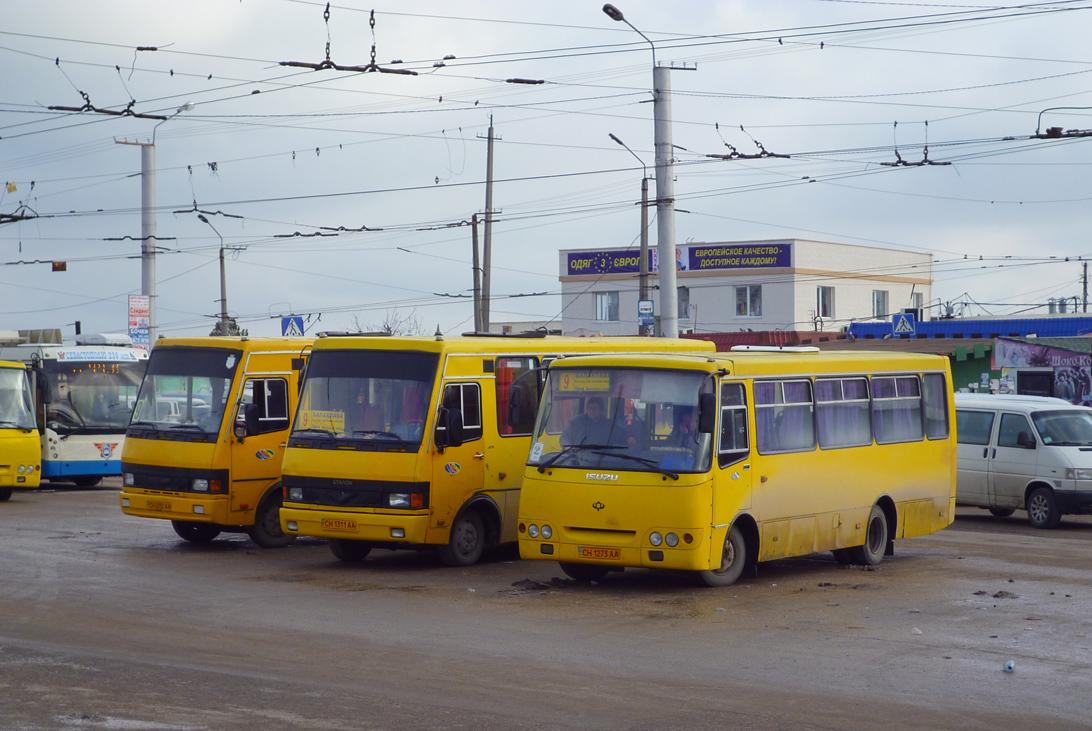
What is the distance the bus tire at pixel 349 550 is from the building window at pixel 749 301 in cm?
5526

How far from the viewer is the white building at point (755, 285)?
68562mm

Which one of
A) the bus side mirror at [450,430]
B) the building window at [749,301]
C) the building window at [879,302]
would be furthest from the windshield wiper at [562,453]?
the building window at [879,302]

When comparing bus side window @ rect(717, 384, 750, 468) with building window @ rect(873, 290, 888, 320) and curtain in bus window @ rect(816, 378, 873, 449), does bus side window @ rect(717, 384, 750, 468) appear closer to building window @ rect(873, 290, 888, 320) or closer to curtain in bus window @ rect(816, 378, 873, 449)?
curtain in bus window @ rect(816, 378, 873, 449)

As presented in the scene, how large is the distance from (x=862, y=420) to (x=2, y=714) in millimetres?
10856

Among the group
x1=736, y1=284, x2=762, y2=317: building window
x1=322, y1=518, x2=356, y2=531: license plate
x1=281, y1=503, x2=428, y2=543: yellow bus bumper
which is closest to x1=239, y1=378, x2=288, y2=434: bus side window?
x1=281, y1=503, x2=428, y2=543: yellow bus bumper

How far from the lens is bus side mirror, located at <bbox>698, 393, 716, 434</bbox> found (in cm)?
1269

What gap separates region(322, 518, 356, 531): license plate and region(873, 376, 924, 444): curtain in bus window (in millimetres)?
6465

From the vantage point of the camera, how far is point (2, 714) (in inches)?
297

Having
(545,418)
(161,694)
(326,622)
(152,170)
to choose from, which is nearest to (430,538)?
(545,418)

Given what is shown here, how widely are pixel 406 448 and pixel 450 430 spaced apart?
1.76ft

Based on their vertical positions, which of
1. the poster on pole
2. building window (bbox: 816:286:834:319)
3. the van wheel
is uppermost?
building window (bbox: 816:286:834:319)

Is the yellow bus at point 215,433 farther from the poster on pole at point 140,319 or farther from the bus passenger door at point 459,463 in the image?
the poster on pole at point 140,319

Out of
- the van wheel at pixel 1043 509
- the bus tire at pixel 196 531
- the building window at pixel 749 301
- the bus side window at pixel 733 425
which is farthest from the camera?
the building window at pixel 749 301

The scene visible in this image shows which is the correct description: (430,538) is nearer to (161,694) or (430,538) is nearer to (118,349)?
(161,694)
